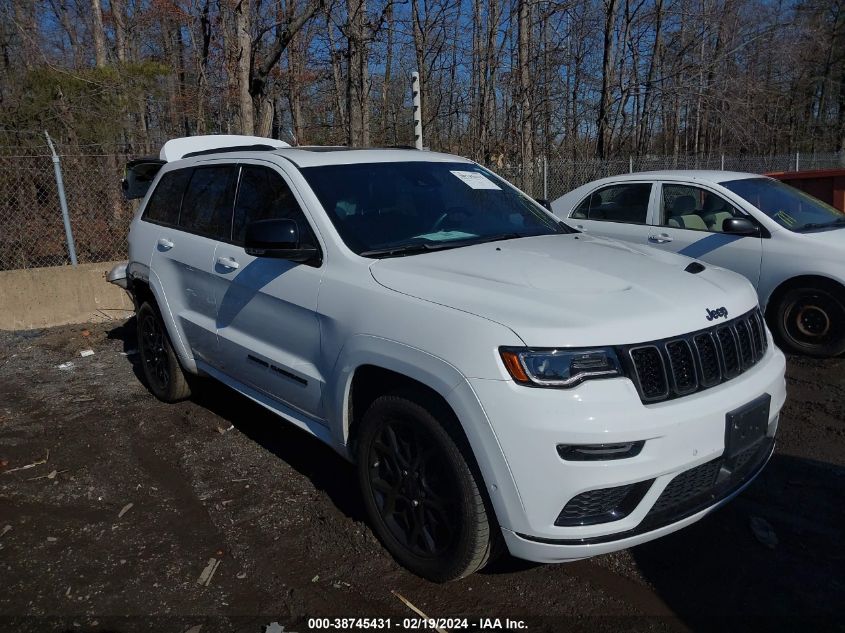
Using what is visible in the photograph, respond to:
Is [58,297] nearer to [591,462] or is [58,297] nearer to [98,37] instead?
[591,462]

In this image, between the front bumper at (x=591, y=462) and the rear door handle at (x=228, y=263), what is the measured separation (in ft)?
6.67

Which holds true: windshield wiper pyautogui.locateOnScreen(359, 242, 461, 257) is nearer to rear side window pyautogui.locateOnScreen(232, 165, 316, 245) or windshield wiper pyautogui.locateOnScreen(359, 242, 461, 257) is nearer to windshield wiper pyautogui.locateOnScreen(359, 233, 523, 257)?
windshield wiper pyautogui.locateOnScreen(359, 233, 523, 257)

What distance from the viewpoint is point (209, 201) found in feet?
14.6

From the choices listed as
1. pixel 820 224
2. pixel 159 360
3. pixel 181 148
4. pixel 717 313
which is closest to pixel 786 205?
pixel 820 224

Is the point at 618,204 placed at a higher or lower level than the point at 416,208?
lower

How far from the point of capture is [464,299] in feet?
8.59

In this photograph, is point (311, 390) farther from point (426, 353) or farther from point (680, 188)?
point (680, 188)

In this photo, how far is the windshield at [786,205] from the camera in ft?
20.2

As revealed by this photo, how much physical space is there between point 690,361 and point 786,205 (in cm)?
475

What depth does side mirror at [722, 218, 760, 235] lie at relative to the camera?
600 centimetres

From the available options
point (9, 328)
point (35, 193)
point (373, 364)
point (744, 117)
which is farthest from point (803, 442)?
point (744, 117)

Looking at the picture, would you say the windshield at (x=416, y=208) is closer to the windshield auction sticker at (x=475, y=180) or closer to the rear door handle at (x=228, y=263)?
the windshield auction sticker at (x=475, y=180)

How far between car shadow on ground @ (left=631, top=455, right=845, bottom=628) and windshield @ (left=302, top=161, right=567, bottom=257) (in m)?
1.77

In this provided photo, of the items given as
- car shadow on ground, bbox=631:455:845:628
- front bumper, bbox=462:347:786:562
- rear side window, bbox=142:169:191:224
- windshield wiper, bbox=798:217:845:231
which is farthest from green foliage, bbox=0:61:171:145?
car shadow on ground, bbox=631:455:845:628
